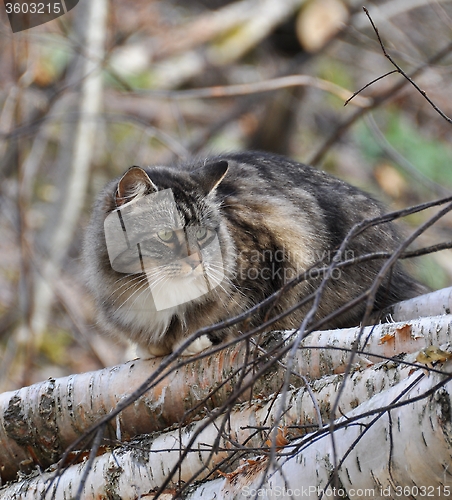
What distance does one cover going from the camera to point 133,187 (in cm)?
312

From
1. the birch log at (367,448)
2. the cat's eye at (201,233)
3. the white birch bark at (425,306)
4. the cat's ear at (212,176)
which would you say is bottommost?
the white birch bark at (425,306)

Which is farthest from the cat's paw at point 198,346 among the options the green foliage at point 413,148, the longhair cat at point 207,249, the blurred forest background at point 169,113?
the green foliage at point 413,148

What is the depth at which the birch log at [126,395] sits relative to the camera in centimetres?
261

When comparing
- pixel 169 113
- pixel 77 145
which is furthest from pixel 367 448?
pixel 169 113

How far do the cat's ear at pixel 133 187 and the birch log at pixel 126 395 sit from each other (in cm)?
88

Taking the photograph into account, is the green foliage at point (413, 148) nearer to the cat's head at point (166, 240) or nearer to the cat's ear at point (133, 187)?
the cat's head at point (166, 240)

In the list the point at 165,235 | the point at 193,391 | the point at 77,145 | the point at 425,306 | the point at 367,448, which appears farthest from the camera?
the point at 77,145

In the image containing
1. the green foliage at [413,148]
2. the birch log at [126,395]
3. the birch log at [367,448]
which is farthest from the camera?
the green foliage at [413,148]

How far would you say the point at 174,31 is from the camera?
31.3 feet

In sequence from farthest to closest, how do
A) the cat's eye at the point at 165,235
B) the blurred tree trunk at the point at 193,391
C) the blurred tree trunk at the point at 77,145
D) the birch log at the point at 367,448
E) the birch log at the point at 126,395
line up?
the blurred tree trunk at the point at 77,145 → the cat's eye at the point at 165,235 → the birch log at the point at 126,395 → the blurred tree trunk at the point at 193,391 → the birch log at the point at 367,448

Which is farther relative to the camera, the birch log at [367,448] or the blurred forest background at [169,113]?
the blurred forest background at [169,113]

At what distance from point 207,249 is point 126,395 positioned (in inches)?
34.6

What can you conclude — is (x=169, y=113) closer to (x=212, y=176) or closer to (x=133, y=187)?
(x=212, y=176)

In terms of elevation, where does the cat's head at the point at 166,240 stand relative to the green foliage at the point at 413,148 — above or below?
above
